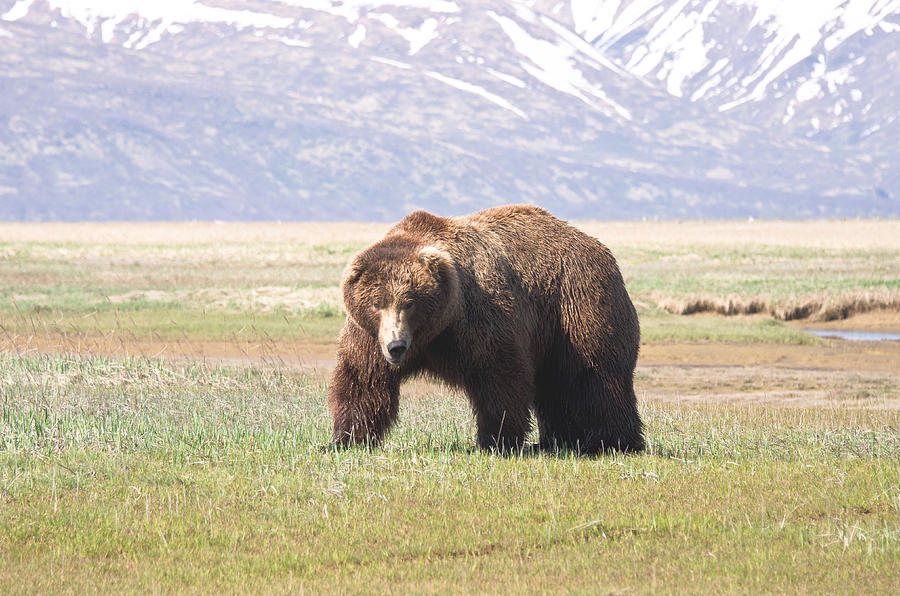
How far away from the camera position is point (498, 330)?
10.4 m

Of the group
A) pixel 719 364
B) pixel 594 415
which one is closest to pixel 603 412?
pixel 594 415

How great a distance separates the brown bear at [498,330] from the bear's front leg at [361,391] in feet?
0.04

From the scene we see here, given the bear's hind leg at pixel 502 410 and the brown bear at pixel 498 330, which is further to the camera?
the bear's hind leg at pixel 502 410

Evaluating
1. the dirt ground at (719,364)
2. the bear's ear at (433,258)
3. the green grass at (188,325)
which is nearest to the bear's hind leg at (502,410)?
the bear's ear at (433,258)

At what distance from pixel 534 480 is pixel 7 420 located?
18.3 ft

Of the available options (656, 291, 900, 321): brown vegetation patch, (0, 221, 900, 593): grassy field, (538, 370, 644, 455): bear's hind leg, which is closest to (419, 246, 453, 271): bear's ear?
(0, 221, 900, 593): grassy field

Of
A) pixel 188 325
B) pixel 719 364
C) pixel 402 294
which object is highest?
pixel 402 294

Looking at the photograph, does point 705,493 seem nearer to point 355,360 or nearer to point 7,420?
point 355,360

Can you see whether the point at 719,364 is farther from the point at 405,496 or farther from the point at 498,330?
the point at 405,496

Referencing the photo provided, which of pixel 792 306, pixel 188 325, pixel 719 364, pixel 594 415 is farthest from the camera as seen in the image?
pixel 792 306

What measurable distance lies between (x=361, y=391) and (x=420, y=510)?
1.88 m

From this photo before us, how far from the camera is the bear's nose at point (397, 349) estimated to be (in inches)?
369

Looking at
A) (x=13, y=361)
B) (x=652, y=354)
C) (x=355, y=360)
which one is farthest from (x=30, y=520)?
(x=652, y=354)

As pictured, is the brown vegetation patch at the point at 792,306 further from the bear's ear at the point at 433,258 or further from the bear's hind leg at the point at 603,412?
the bear's ear at the point at 433,258
